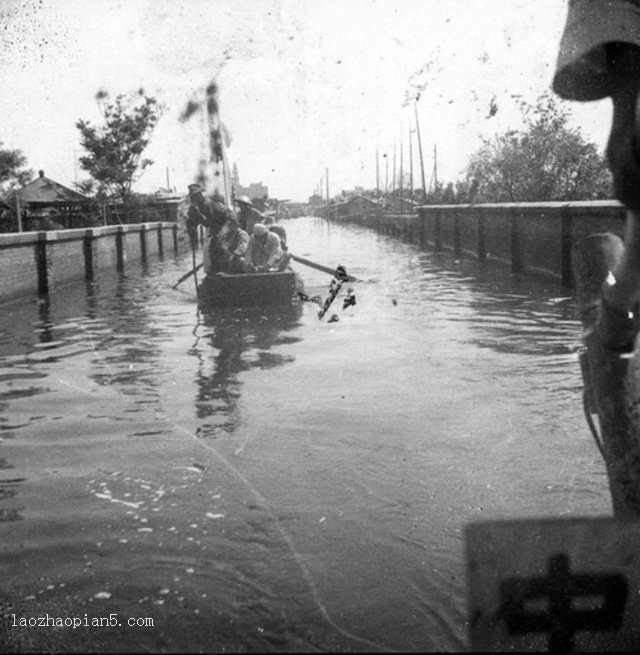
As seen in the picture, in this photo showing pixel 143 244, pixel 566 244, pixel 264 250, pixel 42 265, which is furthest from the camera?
pixel 143 244

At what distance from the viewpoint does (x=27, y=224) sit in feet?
89.6

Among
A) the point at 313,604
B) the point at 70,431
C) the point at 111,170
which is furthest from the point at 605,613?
the point at 111,170

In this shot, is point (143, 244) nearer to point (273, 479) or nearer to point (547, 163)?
point (547, 163)

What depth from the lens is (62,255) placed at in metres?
18.4

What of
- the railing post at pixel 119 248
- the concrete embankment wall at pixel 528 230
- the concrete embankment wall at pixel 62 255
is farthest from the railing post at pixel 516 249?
the railing post at pixel 119 248

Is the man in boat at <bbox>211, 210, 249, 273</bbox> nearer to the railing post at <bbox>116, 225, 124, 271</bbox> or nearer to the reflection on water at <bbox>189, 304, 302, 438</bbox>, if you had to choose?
the reflection on water at <bbox>189, 304, 302, 438</bbox>

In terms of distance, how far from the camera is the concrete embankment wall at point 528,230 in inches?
535

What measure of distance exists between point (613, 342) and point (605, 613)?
3.67 ft

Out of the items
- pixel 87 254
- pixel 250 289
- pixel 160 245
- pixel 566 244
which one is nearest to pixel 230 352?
pixel 250 289

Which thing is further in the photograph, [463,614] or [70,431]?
[70,431]

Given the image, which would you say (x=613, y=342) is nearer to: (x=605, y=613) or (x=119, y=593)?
(x=605, y=613)

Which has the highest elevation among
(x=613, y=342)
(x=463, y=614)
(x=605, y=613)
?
(x=613, y=342)

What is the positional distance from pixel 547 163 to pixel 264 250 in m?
8.86

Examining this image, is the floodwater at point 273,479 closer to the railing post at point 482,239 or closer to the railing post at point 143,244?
the railing post at point 482,239
